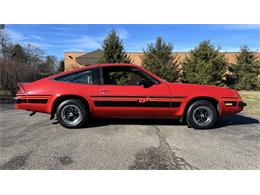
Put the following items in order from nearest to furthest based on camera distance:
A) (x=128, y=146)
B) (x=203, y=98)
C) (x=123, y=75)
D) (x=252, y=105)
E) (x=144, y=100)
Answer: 1. (x=128, y=146)
2. (x=144, y=100)
3. (x=203, y=98)
4. (x=123, y=75)
5. (x=252, y=105)

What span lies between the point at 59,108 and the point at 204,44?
14607 millimetres

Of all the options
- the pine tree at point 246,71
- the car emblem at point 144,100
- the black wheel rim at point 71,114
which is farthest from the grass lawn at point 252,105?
the pine tree at point 246,71

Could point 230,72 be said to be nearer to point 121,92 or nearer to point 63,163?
point 121,92

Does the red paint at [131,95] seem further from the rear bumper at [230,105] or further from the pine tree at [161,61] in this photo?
the pine tree at [161,61]

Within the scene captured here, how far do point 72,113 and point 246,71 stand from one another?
61.0ft

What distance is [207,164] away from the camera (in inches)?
97.6

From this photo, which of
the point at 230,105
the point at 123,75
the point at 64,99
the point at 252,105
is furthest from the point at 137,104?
the point at 252,105

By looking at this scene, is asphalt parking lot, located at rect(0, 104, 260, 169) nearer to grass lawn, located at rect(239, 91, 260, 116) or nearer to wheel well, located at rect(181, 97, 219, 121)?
wheel well, located at rect(181, 97, 219, 121)

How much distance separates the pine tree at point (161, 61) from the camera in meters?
15.0

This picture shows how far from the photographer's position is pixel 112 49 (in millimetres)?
14148

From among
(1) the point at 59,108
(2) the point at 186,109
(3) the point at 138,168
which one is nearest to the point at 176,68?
(2) the point at 186,109

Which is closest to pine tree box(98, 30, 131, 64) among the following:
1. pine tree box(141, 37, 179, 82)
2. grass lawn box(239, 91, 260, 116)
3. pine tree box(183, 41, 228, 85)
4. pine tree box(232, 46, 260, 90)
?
pine tree box(141, 37, 179, 82)

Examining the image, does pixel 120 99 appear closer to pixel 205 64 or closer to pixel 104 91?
pixel 104 91

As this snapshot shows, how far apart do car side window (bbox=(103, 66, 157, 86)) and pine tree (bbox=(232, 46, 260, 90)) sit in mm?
16014
